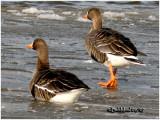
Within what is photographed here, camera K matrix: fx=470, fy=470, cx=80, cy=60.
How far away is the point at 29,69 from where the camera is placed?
10.4 metres

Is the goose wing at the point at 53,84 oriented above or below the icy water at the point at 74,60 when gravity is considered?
above

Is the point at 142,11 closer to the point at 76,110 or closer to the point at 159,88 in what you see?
the point at 159,88

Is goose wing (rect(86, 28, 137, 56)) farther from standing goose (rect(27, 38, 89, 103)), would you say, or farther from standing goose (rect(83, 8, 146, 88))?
standing goose (rect(27, 38, 89, 103))

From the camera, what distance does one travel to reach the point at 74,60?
11.5 m

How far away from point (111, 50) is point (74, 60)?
195cm

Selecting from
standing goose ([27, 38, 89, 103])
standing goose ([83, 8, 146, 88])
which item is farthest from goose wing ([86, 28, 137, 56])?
standing goose ([27, 38, 89, 103])

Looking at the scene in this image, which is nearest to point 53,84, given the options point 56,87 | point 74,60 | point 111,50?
point 56,87

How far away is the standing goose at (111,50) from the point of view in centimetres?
959

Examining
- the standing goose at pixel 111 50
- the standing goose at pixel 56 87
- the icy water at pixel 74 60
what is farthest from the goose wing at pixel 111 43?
the standing goose at pixel 56 87

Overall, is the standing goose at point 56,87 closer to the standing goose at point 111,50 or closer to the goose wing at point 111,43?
the standing goose at point 111,50

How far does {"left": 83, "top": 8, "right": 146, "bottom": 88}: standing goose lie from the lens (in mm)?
9594

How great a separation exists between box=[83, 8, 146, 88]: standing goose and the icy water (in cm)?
40

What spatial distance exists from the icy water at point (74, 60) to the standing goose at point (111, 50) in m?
0.40

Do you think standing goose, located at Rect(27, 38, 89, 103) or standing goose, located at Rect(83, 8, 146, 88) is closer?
standing goose, located at Rect(27, 38, 89, 103)
